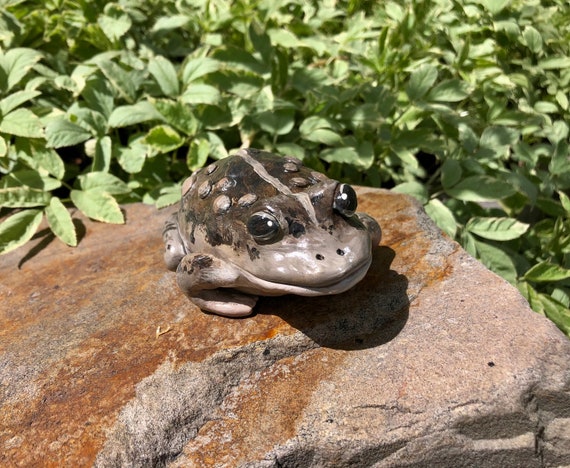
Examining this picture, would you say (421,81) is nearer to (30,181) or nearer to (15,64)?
(30,181)

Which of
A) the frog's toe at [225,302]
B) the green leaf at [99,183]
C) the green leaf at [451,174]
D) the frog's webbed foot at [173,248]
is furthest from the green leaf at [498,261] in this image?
the green leaf at [99,183]

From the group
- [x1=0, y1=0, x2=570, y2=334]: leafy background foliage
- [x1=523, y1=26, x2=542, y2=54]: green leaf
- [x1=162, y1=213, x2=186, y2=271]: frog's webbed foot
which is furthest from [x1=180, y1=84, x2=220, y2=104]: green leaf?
[x1=523, y1=26, x2=542, y2=54]: green leaf

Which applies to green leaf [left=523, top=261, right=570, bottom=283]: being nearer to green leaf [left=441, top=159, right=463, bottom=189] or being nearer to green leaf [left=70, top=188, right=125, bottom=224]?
green leaf [left=441, top=159, right=463, bottom=189]

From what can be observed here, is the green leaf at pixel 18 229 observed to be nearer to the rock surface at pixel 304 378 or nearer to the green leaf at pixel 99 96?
the rock surface at pixel 304 378

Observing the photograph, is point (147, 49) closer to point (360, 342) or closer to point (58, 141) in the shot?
point (58, 141)

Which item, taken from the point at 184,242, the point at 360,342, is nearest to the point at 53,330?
the point at 184,242

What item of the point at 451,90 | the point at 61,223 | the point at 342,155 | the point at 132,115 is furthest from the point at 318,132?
the point at 61,223
